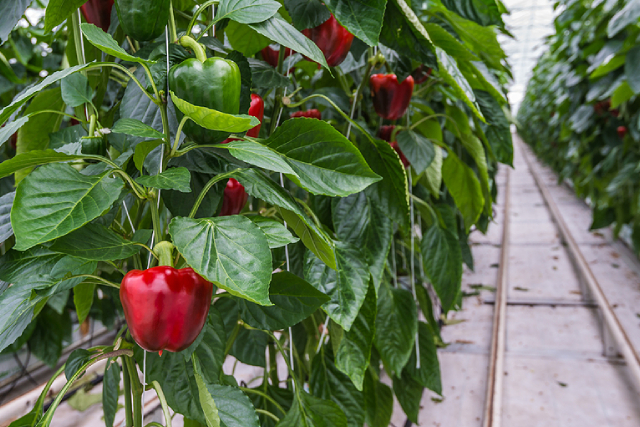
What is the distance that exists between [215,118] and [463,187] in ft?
2.02

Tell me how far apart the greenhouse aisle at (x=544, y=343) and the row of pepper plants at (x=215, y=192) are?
779 millimetres

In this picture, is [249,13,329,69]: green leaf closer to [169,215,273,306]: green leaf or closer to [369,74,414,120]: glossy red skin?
[169,215,273,306]: green leaf

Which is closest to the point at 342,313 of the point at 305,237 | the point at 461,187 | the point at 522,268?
the point at 305,237

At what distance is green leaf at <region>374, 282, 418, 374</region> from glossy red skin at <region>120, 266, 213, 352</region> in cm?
A: 41

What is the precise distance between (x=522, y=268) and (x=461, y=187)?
209 cm

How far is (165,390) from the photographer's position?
17.6 inches

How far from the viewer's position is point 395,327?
696 millimetres

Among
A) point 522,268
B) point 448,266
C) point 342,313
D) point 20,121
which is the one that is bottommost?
point 522,268

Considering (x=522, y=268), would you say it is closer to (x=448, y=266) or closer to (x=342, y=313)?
(x=448, y=266)

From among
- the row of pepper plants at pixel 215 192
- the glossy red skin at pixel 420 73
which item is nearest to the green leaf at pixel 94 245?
the row of pepper plants at pixel 215 192

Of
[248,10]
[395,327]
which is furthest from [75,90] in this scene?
[395,327]

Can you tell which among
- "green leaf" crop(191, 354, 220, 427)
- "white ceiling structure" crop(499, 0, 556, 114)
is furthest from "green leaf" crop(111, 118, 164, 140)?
"white ceiling structure" crop(499, 0, 556, 114)

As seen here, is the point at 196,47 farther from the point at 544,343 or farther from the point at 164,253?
the point at 544,343

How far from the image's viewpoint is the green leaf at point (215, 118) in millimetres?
271
